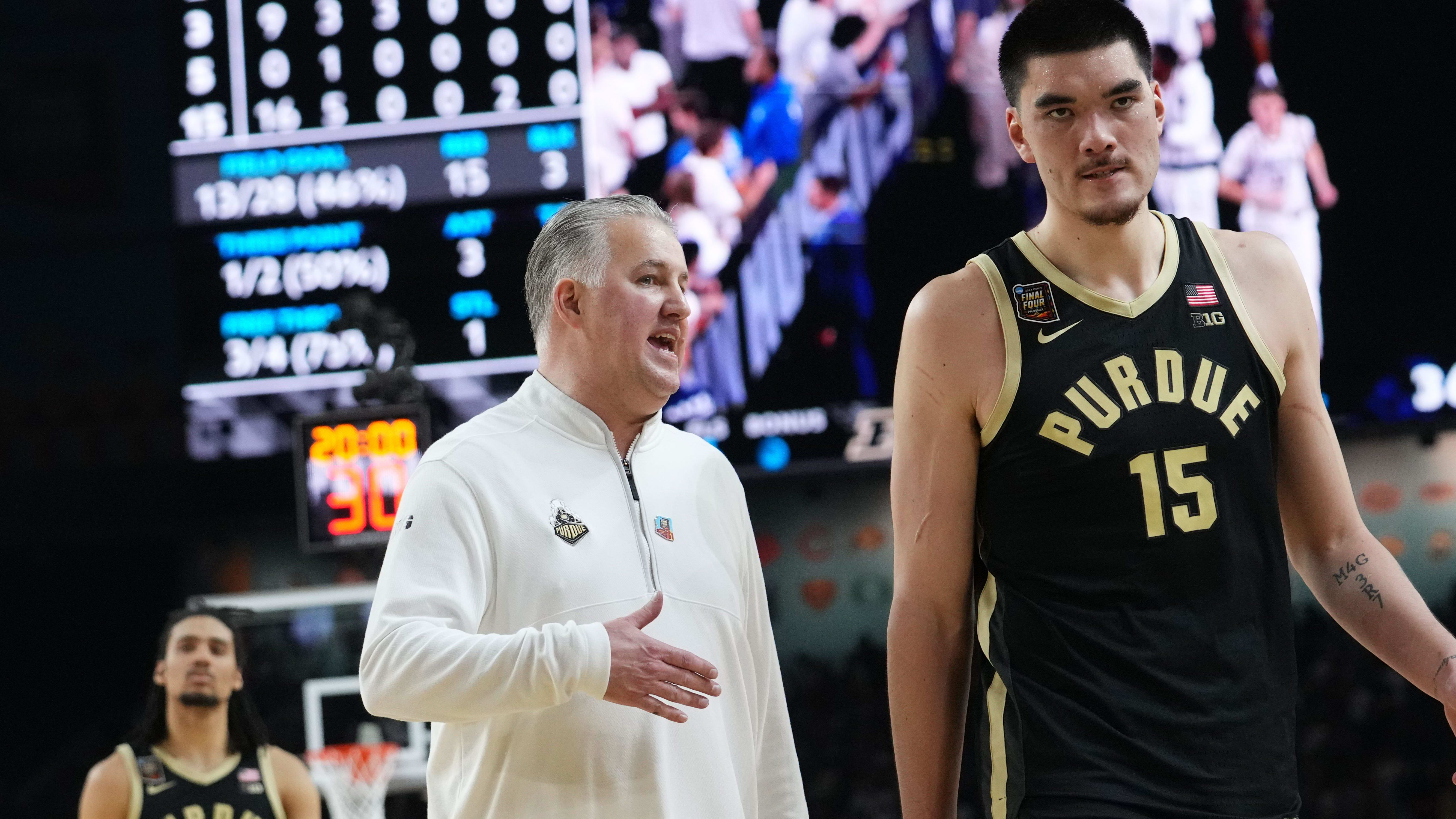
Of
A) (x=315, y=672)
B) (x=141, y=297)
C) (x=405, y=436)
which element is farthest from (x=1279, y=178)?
(x=141, y=297)

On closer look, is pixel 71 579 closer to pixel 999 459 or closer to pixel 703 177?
pixel 703 177

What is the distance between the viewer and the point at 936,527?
86.4 inches

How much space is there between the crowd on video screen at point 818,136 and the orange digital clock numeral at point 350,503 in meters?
2.14

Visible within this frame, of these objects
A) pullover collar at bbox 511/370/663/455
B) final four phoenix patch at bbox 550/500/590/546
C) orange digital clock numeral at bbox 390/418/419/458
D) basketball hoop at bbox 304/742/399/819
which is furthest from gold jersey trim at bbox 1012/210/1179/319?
basketball hoop at bbox 304/742/399/819

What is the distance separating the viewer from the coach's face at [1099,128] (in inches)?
83.7

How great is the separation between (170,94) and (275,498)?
277cm

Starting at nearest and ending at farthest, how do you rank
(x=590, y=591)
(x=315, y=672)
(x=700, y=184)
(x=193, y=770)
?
1. (x=590, y=591)
2. (x=193, y=770)
3. (x=700, y=184)
4. (x=315, y=672)

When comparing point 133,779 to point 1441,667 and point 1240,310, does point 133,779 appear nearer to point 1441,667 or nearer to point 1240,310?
point 1240,310

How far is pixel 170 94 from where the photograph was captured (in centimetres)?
782

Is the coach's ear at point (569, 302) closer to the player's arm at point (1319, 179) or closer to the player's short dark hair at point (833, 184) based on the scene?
the player's short dark hair at point (833, 184)

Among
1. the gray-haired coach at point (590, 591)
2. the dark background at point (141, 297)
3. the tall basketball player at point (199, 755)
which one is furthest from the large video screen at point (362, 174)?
the gray-haired coach at point (590, 591)

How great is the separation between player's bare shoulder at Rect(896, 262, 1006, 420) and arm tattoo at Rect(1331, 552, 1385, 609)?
601 millimetres

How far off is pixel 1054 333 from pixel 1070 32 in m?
0.45

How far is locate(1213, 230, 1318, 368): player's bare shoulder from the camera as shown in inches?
86.0
